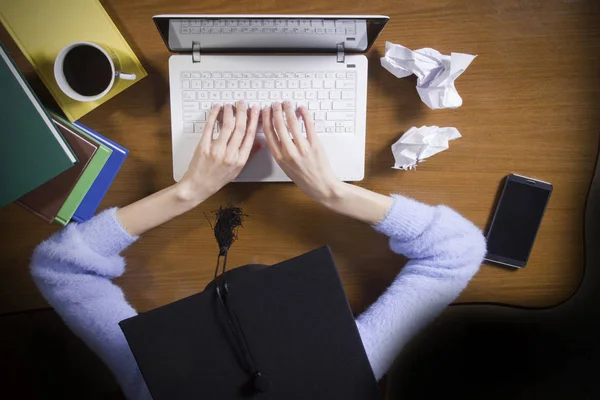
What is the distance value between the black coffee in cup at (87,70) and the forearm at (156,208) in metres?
0.23

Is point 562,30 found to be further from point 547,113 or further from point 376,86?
point 376,86

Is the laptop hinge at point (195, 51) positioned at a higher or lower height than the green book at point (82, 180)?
higher

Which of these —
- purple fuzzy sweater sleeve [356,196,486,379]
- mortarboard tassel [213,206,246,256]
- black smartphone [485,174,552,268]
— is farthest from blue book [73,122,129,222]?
black smartphone [485,174,552,268]

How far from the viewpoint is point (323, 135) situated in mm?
867

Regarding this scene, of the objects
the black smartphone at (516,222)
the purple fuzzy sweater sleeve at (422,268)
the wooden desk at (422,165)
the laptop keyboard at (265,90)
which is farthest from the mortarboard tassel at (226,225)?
the black smartphone at (516,222)

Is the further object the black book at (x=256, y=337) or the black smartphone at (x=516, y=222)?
the black smartphone at (x=516, y=222)

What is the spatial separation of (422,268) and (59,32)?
81cm

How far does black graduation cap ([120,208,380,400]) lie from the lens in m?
0.69

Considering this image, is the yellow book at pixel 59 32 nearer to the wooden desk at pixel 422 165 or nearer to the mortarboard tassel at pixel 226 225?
the wooden desk at pixel 422 165

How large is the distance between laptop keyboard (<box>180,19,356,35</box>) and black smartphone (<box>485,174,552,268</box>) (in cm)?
46

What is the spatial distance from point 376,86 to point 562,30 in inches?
14.8

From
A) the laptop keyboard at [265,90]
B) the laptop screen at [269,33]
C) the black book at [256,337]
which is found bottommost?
the black book at [256,337]

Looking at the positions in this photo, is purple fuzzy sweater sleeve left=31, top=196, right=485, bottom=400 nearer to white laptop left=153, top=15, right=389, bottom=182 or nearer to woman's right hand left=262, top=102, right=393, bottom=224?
woman's right hand left=262, top=102, right=393, bottom=224

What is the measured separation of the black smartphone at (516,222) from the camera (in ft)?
2.97
